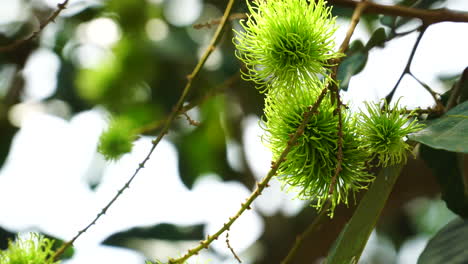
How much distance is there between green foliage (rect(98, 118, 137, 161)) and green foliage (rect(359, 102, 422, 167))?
1.95 feet

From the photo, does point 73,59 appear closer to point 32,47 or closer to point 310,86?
point 32,47

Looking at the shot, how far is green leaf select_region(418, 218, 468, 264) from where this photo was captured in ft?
2.85

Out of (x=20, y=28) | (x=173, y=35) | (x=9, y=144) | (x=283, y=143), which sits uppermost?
(x=283, y=143)

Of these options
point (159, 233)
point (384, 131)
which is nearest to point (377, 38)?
point (384, 131)

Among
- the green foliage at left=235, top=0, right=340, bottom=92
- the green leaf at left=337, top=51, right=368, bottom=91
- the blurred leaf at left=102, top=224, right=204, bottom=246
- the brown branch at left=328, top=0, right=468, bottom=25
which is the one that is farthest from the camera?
the blurred leaf at left=102, top=224, right=204, bottom=246

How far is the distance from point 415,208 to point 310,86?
58.0 inches

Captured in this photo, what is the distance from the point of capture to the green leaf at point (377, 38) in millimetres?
1176

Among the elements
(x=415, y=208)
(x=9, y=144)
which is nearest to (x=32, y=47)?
(x=9, y=144)

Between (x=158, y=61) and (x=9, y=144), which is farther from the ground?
(x=158, y=61)

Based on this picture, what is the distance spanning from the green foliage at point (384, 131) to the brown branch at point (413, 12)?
0.18 metres

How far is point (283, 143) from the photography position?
86cm

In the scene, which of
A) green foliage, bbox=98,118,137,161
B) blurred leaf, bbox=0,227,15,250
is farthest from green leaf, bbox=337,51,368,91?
blurred leaf, bbox=0,227,15,250

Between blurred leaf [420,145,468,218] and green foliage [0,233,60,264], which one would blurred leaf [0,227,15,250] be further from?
blurred leaf [420,145,468,218]

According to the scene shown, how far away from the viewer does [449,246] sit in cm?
90
